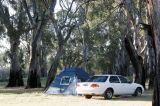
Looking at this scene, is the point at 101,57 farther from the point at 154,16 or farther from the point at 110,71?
the point at 154,16

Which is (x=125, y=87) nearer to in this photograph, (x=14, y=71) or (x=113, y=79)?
(x=113, y=79)

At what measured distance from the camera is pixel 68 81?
3006 cm

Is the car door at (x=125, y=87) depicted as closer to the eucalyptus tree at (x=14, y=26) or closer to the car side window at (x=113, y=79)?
the car side window at (x=113, y=79)

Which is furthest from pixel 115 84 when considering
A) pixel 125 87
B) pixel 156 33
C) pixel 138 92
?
pixel 156 33

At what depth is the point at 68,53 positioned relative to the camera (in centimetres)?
8600

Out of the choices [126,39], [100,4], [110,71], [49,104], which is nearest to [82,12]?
[100,4]

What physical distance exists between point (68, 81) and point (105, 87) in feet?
18.1

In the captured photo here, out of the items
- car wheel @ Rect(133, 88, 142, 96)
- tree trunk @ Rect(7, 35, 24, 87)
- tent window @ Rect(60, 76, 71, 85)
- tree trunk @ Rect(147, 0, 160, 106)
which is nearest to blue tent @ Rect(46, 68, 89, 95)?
tent window @ Rect(60, 76, 71, 85)

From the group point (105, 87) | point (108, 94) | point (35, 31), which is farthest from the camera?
point (35, 31)

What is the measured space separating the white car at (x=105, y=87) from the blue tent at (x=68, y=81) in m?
3.46

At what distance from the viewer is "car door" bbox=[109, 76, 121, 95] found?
2565 centimetres

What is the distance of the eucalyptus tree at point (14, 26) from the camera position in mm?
38875

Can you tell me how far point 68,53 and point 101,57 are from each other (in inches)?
258

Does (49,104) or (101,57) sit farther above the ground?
(101,57)
